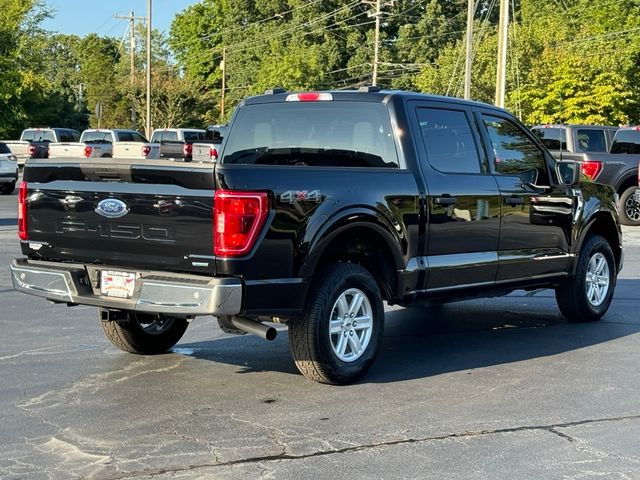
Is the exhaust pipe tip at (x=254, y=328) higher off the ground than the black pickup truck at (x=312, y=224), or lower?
lower

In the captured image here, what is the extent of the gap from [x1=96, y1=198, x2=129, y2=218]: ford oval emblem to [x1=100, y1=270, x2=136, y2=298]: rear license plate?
1.20 ft

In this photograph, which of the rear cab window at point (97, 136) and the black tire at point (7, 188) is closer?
the black tire at point (7, 188)

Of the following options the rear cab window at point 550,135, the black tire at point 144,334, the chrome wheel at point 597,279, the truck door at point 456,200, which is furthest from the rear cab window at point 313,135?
the rear cab window at point 550,135

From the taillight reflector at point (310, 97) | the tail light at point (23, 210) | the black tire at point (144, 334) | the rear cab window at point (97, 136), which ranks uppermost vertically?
the rear cab window at point (97, 136)

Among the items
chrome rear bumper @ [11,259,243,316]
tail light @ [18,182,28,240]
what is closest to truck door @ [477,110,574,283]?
chrome rear bumper @ [11,259,243,316]

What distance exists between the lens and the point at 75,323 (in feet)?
29.3

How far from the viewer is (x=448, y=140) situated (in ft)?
24.6

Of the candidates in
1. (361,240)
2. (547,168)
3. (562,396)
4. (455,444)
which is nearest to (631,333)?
(547,168)

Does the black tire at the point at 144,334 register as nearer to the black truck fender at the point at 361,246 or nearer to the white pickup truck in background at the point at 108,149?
the black truck fender at the point at 361,246

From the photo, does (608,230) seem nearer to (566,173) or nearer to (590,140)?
(566,173)

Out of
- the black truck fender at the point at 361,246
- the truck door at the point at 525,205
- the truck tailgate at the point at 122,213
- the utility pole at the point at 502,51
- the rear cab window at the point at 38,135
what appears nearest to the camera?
the truck tailgate at the point at 122,213

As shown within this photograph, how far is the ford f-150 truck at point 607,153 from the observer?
1966cm

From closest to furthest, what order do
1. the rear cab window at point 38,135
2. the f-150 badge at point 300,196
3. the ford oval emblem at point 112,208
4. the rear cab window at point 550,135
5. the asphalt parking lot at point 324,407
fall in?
the asphalt parking lot at point 324,407 < the f-150 badge at point 300,196 < the ford oval emblem at point 112,208 < the rear cab window at point 550,135 < the rear cab window at point 38,135

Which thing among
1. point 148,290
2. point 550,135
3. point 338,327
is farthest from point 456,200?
point 550,135
